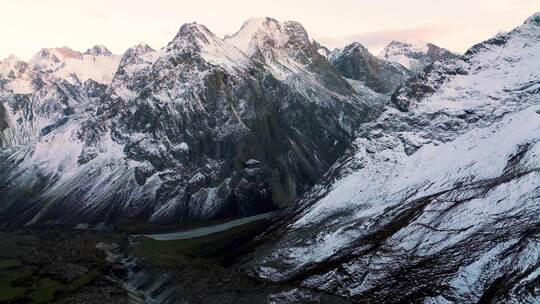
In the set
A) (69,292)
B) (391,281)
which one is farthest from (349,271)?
(69,292)

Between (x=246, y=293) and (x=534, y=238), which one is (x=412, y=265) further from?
(x=246, y=293)

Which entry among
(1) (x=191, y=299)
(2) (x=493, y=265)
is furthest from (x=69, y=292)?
(2) (x=493, y=265)

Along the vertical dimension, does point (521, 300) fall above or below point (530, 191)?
below

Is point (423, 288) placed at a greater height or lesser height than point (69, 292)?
lesser

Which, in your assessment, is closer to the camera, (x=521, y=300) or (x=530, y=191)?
(x=521, y=300)

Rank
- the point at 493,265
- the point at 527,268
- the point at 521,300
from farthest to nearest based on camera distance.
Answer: the point at 493,265 → the point at 527,268 → the point at 521,300

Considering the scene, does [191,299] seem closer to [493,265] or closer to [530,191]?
[493,265]

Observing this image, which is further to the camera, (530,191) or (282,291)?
(530,191)

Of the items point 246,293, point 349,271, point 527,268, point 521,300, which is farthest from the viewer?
point 349,271

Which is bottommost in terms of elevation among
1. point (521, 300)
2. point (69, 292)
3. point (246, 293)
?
point (521, 300)
